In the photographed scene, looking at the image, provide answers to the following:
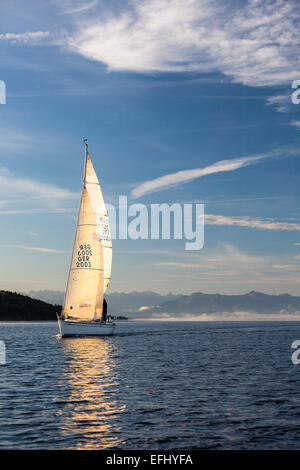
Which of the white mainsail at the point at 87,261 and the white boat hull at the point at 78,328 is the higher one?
the white mainsail at the point at 87,261

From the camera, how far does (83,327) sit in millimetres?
80188

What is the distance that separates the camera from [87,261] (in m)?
82.4

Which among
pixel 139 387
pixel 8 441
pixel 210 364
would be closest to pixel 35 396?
pixel 139 387

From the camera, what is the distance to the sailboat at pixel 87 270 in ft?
269

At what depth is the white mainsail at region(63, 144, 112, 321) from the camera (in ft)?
270

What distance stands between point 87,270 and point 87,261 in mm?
1551

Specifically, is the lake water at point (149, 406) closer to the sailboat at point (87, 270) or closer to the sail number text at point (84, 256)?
the sailboat at point (87, 270)

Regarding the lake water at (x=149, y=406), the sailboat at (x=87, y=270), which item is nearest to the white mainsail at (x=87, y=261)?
the sailboat at (x=87, y=270)

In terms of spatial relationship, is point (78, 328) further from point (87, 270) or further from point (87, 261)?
point (87, 261)

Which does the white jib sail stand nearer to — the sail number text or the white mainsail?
the white mainsail
